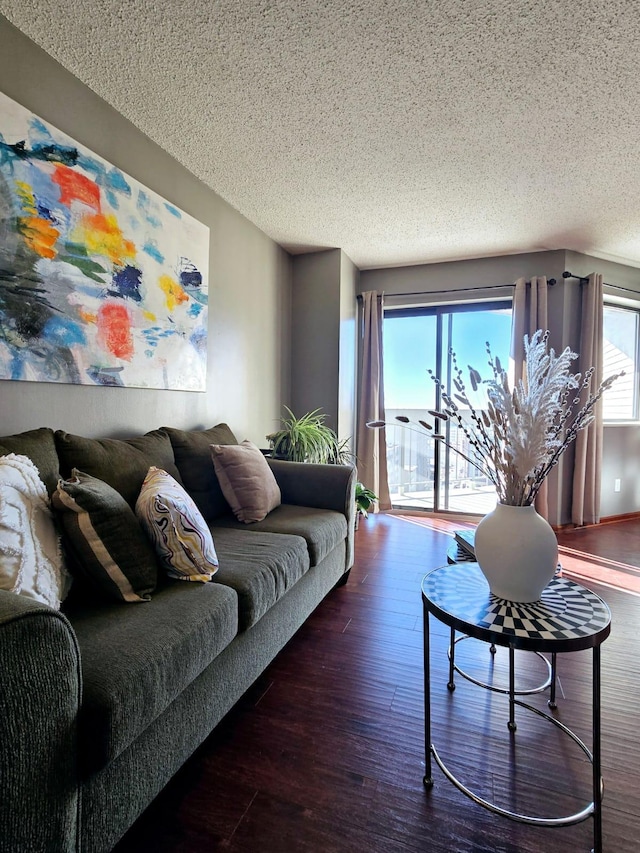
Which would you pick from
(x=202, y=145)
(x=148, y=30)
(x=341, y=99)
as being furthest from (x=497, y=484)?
(x=202, y=145)

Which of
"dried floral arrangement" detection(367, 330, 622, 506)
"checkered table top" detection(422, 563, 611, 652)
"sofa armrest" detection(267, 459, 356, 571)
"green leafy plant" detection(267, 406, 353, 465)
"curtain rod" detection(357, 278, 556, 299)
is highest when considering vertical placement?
"curtain rod" detection(357, 278, 556, 299)

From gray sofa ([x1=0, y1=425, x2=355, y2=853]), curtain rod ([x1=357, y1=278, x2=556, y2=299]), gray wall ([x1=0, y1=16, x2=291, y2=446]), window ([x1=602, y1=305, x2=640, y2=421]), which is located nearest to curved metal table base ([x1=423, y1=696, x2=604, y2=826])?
gray sofa ([x1=0, y1=425, x2=355, y2=853])

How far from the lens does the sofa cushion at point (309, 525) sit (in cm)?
193

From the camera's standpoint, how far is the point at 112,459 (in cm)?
162

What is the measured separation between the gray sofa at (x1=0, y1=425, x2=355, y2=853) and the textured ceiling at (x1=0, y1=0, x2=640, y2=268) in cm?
159

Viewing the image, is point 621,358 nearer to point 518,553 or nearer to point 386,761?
point 518,553

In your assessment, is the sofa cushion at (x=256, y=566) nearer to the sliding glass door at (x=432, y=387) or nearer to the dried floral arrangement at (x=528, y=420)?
the dried floral arrangement at (x=528, y=420)

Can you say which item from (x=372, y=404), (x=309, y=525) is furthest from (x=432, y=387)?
(x=309, y=525)

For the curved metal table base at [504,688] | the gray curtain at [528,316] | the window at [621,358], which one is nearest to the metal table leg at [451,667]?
the curved metal table base at [504,688]

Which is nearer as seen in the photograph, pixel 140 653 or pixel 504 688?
pixel 140 653

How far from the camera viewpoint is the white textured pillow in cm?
101

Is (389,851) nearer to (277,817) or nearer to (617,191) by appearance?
(277,817)

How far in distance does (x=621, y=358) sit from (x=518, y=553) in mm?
4253

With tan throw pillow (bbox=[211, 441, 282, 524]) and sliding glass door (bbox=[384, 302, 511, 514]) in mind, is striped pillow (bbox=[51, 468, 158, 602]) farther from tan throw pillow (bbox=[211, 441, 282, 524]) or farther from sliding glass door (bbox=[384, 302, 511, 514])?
sliding glass door (bbox=[384, 302, 511, 514])
